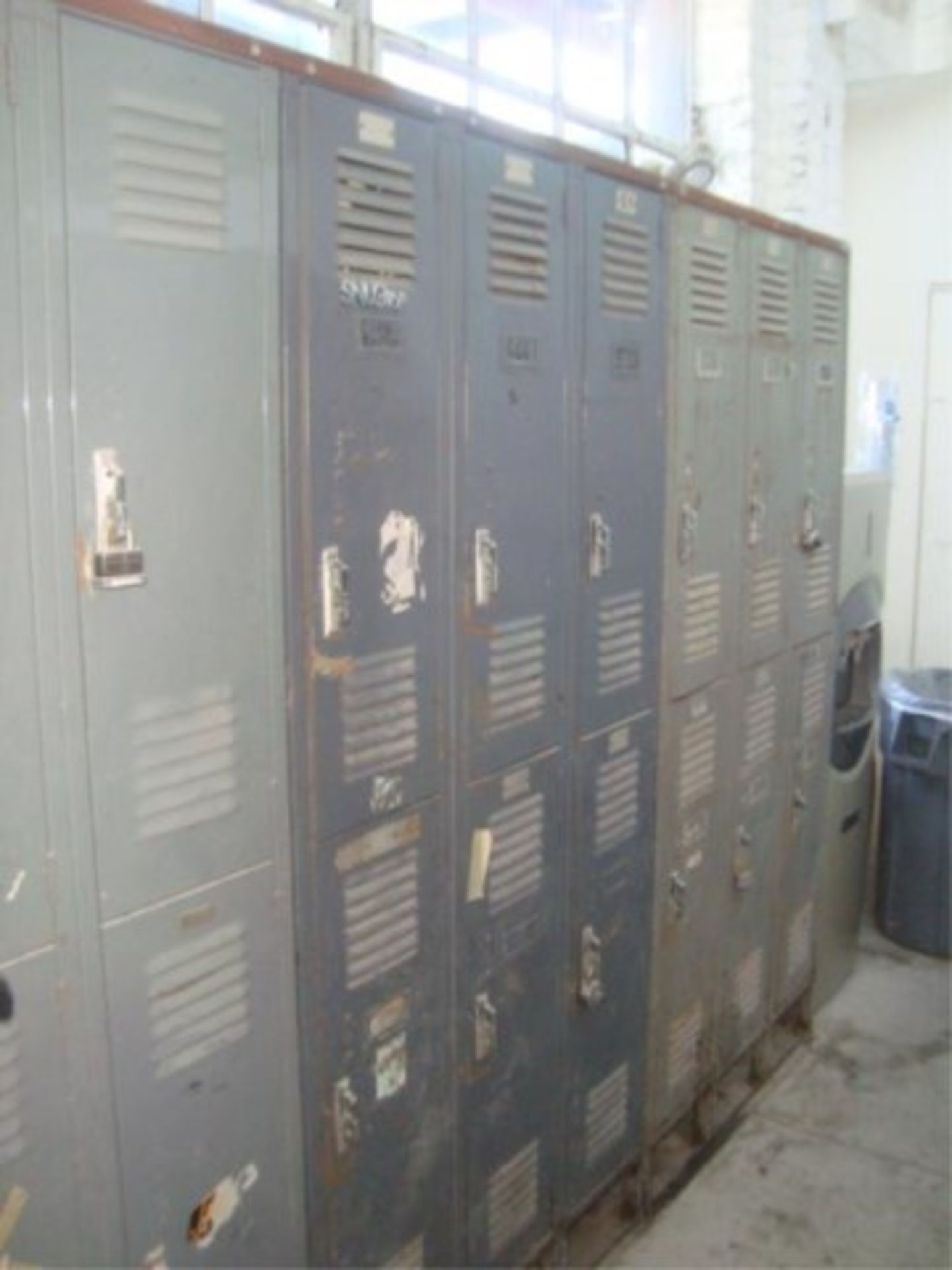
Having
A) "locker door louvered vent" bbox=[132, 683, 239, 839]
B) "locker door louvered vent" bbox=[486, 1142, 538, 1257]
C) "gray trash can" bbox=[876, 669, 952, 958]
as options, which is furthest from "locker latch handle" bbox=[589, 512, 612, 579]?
"gray trash can" bbox=[876, 669, 952, 958]

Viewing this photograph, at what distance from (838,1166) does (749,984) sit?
49cm

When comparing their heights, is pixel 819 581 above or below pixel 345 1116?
above

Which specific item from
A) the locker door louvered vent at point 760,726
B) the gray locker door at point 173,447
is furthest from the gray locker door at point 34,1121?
the locker door louvered vent at point 760,726

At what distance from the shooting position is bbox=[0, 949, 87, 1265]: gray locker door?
1314 millimetres

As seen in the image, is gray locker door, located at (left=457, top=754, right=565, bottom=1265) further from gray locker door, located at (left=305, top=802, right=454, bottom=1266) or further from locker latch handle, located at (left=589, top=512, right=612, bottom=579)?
locker latch handle, located at (left=589, top=512, right=612, bottom=579)

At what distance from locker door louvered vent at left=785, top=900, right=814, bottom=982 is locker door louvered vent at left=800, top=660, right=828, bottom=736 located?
22.5 inches

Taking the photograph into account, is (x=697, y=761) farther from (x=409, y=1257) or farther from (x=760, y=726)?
(x=409, y=1257)

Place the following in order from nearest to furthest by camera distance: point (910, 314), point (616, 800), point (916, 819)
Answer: point (616, 800) → point (916, 819) → point (910, 314)

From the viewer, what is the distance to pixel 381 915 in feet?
6.04

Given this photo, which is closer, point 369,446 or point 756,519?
point 369,446

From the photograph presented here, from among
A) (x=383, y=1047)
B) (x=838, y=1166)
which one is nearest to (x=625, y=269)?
(x=383, y=1047)

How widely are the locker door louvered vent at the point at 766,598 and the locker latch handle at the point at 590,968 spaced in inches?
38.1

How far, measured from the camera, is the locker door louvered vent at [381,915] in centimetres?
178

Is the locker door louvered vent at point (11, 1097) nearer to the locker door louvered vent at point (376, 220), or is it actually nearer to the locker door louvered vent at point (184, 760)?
A: the locker door louvered vent at point (184, 760)
